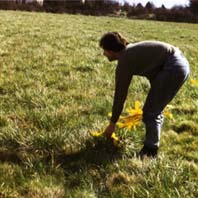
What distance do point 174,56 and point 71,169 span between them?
77.6 inches

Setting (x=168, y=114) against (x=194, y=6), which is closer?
(x=168, y=114)

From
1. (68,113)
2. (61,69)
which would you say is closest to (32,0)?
(61,69)

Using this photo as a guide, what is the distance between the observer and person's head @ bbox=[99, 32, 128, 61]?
18.9ft

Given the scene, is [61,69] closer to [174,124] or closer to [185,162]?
[174,124]

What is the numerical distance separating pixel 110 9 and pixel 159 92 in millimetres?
58283

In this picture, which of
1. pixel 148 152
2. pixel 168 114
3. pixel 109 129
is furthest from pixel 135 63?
pixel 168 114

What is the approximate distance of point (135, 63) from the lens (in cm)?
573

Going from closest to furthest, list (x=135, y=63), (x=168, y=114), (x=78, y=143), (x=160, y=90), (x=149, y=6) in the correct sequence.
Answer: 1. (x=135, y=63)
2. (x=160, y=90)
3. (x=78, y=143)
4. (x=168, y=114)
5. (x=149, y=6)

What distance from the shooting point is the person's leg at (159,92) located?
230 inches

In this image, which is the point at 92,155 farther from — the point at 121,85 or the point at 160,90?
the point at 160,90

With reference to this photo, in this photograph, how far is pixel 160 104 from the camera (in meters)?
5.92

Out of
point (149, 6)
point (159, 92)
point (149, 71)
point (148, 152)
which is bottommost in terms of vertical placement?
point (148, 152)

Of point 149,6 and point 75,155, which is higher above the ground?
point 149,6

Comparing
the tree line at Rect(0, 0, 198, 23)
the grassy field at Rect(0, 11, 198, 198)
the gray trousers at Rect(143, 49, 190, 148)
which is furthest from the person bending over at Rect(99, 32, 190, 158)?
the tree line at Rect(0, 0, 198, 23)
